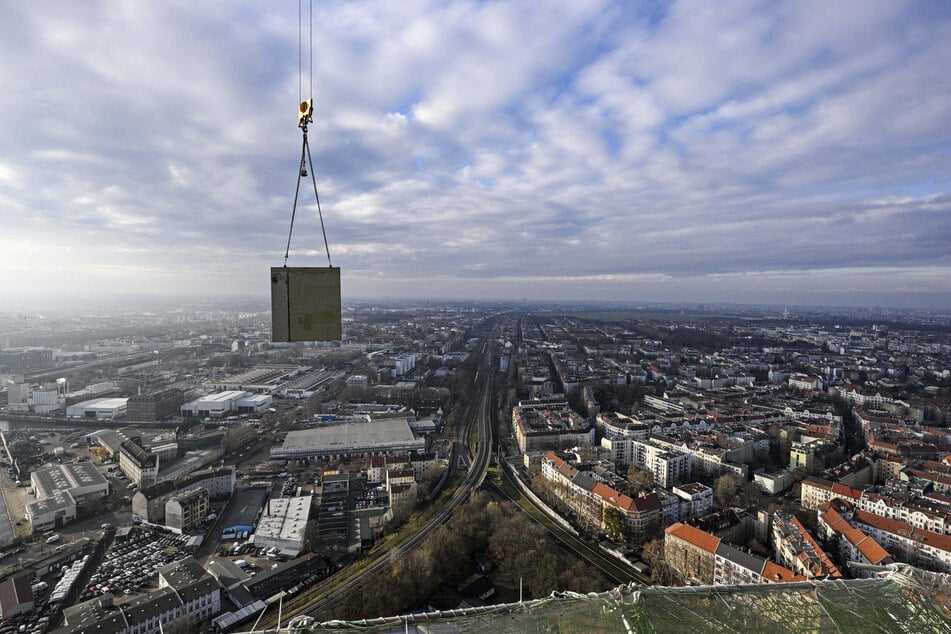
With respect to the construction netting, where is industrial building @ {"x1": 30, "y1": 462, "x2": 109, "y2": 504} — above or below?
below

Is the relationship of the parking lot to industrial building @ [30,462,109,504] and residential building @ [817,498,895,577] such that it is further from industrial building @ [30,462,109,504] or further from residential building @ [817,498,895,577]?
residential building @ [817,498,895,577]

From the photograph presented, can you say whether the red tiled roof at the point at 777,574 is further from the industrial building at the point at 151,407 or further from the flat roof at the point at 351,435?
the industrial building at the point at 151,407

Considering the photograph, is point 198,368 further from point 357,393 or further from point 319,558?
point 319,558

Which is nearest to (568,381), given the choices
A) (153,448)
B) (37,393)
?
(153,448)

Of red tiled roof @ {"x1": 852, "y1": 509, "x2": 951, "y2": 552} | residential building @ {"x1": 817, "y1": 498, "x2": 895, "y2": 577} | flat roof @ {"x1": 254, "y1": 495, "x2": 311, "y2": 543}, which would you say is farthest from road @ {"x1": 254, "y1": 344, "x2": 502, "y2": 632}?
red tiled roof @ {"x1": 852, "y1": 509, "x2": 951, "y2": 552}

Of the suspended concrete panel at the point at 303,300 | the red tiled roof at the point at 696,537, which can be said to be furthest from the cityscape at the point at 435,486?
the suspended concrete panel at the point at 303,300

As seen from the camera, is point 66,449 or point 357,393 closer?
point 66,449
